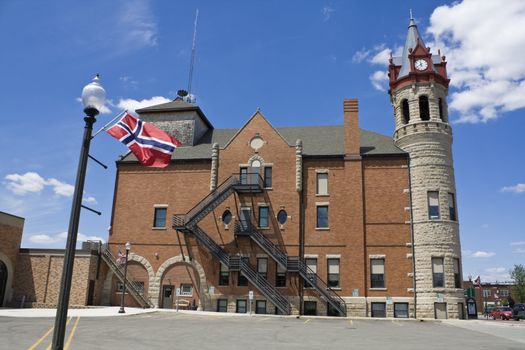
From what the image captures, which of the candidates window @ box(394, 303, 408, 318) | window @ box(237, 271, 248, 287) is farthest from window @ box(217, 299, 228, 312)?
window @ box(394, 303, 408, 318)

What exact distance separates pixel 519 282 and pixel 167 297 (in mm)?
75824

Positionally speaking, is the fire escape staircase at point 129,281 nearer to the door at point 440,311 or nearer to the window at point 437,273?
the door at point 440,311

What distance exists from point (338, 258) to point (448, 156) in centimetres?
1226

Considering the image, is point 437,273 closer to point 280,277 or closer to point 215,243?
point 280,277

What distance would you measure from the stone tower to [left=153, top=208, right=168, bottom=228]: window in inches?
804

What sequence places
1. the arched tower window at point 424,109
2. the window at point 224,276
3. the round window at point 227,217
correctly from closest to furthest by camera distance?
the window at point 224,276 → the round window at point 227,217 → the arched tower window at point 424,109

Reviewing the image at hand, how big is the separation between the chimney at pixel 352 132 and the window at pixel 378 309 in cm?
1159

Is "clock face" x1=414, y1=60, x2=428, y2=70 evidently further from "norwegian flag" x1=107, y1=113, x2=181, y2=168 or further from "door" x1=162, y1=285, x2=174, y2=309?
"norwegian flag" x1=107, y1=113, x2=181, y2=168

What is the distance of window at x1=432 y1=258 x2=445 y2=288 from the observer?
3191 centimetres

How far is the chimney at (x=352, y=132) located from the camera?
35.2 metres

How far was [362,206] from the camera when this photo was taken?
3388 cm

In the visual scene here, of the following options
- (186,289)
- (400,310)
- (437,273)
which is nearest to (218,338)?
(186,289)

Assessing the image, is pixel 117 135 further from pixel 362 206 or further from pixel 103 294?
pixel 103 294

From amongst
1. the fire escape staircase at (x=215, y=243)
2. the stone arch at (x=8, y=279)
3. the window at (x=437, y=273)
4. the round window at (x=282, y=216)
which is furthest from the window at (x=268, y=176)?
the stone arch at (x=8, y=279)
